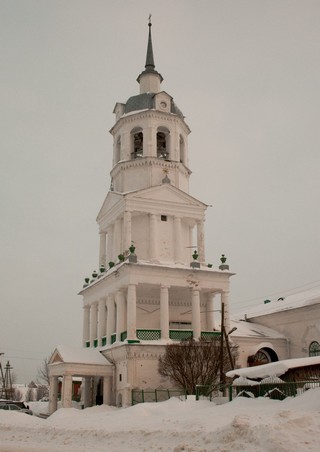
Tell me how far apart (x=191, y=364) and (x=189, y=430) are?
1601cm

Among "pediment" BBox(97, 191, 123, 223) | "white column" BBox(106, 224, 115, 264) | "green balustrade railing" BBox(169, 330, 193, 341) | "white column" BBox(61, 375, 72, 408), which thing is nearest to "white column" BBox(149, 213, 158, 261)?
"pediment" BBox(97, 191, 123, 223)

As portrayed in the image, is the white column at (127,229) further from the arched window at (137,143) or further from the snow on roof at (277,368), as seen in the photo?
the snow on roof at (277,368)

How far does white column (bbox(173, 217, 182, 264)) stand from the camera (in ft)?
131

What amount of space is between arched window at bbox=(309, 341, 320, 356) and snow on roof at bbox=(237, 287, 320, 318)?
333 cm

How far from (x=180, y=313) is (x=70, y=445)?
2353 centimetres

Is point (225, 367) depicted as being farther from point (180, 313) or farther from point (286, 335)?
point (286, 335)

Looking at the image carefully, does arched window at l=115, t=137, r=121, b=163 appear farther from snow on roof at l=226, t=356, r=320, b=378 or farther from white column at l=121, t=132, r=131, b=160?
snow on roof at l=226, t=356, r=320, b=378

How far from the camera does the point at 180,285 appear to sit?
38156 mm

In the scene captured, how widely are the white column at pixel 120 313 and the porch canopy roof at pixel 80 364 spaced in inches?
91.3

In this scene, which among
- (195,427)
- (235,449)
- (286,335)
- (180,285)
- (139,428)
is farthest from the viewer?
(286,335)

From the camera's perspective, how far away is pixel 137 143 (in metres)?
44.1

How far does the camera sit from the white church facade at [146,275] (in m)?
36.3

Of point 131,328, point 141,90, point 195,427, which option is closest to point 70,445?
point 195,427

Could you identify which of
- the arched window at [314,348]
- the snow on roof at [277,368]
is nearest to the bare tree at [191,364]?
the snow on roof at [277,368]
